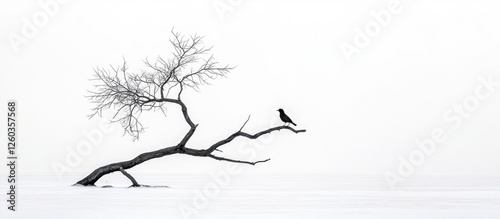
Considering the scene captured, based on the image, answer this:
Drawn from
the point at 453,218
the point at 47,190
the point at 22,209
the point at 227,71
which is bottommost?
the point at 453,218

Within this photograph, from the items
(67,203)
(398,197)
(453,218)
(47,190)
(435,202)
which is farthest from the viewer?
(47,190)

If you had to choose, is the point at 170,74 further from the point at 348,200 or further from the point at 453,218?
the point at 453,218

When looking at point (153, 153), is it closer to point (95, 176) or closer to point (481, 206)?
point (95, 176)

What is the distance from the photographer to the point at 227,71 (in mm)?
23000

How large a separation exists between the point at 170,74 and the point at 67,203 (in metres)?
5.99

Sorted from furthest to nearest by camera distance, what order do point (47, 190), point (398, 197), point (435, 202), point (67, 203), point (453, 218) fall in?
point (47, 190)
point (398, 197)
point (435, 202)
point (67, 203)
point (453, 218)

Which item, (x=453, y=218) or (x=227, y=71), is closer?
(x=453, y=218)

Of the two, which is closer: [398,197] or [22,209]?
[22,209]

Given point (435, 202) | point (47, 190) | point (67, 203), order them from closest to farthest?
point (67, 203), point (435, 202), point (47, 190)

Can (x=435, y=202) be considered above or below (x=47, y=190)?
below

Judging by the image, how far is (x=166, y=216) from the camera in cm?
1591

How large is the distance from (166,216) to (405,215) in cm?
435

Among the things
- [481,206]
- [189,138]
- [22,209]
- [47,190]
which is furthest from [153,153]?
[481,206]

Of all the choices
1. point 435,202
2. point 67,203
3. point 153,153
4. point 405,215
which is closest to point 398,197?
point 435,202
